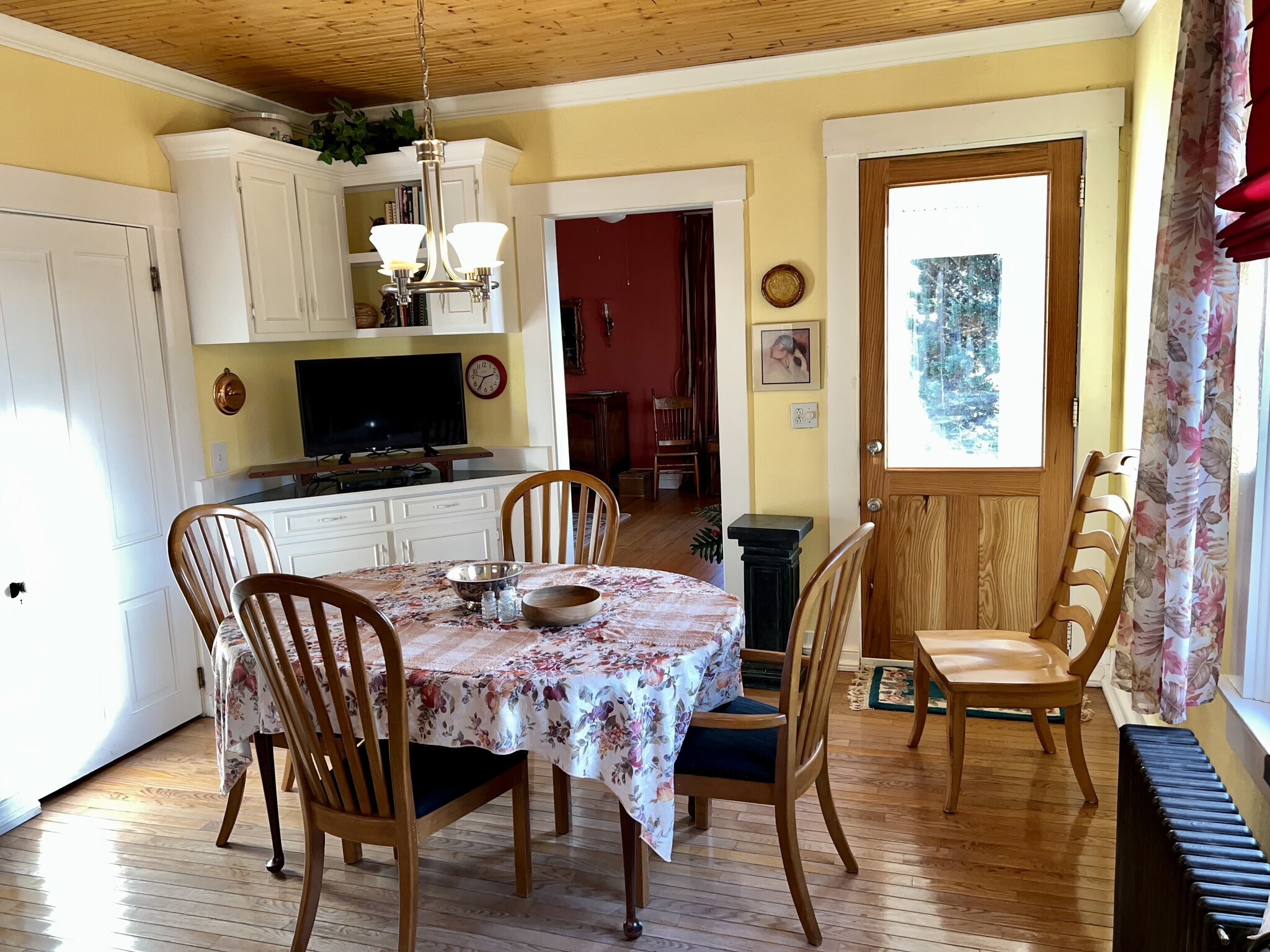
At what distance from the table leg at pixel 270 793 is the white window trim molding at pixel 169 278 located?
1.45 meters

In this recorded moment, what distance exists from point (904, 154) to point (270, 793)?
326 centimetres

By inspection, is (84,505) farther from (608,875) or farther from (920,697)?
(920,697)

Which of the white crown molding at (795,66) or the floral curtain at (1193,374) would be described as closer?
the floral curtain at (1193,374)

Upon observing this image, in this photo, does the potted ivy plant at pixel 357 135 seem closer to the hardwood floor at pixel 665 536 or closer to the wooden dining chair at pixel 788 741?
the hardwood floor at pixel 665 536

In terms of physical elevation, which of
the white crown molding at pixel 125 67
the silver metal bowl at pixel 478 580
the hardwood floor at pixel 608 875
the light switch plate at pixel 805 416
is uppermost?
the white crown molding at pixel 125 67

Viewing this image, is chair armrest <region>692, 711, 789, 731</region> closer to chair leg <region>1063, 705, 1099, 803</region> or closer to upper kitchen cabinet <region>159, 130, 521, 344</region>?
chair leg <region>1063, 705, 1099, 803</region>

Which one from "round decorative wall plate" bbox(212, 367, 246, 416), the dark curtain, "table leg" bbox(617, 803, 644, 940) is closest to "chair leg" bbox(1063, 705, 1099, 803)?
"table leg" bbox(617, 803, 644, 940)

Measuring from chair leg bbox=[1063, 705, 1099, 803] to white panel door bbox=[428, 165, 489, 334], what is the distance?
270 cm

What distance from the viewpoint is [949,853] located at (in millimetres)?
2627

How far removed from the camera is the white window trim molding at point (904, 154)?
11.5 ft

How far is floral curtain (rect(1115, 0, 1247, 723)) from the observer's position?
72.5 inches

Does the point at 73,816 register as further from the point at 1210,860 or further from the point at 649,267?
the point at 649,267

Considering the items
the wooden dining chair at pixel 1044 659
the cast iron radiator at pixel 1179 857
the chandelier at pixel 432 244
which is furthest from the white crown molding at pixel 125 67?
the cast iron radiator at pixel 1179 857

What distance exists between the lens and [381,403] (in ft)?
14.0
